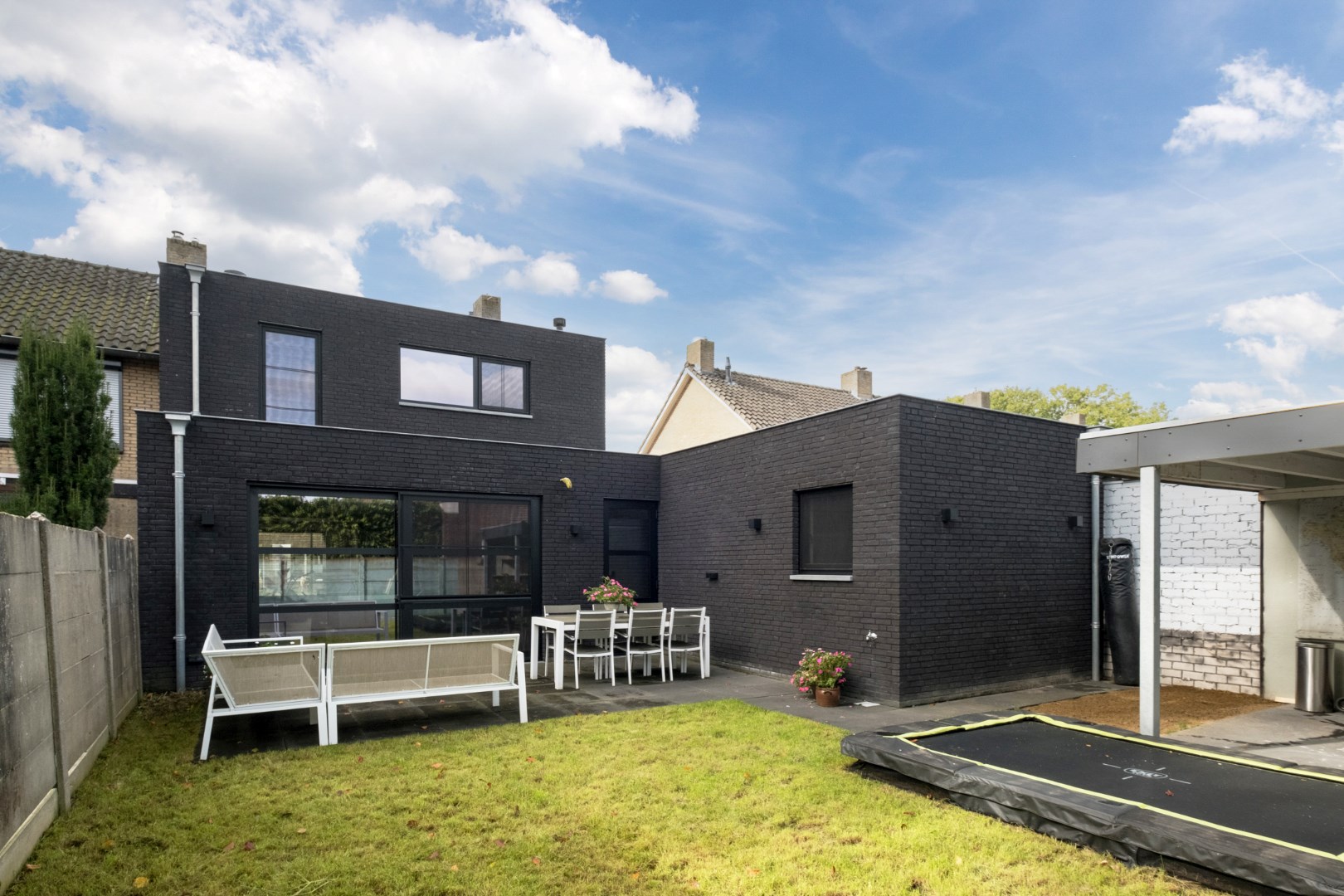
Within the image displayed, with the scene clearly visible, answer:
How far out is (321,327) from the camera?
11.8 metres

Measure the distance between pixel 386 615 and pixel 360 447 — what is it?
83.6 inches

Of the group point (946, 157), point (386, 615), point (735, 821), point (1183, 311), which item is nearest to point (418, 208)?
point (386, 615)

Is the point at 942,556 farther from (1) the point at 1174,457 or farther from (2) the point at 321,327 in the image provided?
(2) the point at 321,327

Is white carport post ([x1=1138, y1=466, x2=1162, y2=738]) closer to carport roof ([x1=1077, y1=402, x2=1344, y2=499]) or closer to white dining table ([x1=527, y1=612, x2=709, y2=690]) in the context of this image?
carport roof ([x1=1077, y1=402, x2=1344, y2=499])

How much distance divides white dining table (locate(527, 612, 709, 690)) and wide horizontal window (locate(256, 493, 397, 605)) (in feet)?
6.19

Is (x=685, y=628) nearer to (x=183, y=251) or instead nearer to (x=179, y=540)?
(x=179, y=540)

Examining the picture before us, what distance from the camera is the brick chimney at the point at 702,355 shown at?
61.5 ft

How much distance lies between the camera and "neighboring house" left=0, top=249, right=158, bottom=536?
11.8 meters

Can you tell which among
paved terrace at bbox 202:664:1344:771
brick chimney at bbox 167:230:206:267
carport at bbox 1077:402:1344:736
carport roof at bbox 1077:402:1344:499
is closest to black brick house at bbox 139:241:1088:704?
paved terrace at bbox 202:664:1344:771

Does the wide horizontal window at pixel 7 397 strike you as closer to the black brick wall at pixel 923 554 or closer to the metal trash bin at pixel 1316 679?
the black brick wall at pixel 923 554

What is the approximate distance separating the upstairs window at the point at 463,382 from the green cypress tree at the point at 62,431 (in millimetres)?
4409

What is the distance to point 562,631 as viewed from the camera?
27.8 ft

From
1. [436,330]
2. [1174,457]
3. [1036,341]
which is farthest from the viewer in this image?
[1036,341]

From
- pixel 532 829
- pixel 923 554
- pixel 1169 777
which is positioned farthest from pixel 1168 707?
pixel 532 829
